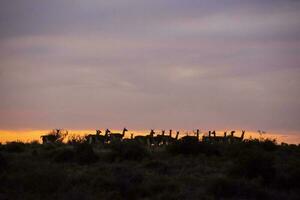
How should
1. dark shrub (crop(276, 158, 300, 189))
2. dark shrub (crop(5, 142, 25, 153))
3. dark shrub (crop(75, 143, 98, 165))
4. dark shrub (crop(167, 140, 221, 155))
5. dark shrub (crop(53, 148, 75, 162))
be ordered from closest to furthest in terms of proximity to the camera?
dark shrub (crop(276, 158, 300, 189)), dark shrub (crop(75, 143, 98, 165)), dark shrub (crop(53, 148, 75, 162)), dark shrub (crop(167, 140, 221, 155)), dark shrub (crop(5, 142, 25, 153))

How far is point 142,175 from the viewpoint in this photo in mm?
29266

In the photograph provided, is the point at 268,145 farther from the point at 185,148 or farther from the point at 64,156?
the point at 64,156

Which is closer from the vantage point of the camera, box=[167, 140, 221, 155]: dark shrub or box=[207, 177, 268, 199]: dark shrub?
box=[207, 177, 268, 199]: dark shrub

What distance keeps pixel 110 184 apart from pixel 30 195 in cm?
402

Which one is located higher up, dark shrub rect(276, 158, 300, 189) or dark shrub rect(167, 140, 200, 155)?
dark shrub rect(167, 140, 200, 155)

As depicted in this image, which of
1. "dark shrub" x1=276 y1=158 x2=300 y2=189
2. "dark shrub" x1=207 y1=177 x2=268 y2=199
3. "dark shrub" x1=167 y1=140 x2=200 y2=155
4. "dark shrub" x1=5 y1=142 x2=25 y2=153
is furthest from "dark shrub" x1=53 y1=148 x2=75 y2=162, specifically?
"dark shrub" x1=276 y1=158 x2=300 y2=189

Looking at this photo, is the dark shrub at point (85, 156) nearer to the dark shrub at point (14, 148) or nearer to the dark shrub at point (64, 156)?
the dark shrub at point (64, 156)

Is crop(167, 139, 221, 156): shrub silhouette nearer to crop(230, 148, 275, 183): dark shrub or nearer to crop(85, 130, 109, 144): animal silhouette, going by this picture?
crop(230, 148, 275, 183): dark shrub

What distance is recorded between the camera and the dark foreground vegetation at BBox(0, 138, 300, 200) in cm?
2589

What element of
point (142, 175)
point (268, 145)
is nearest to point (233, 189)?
point (142, 175)

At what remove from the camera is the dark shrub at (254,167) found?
30156 millimetres

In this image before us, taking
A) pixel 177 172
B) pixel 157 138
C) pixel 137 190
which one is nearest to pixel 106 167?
pixel 177 172

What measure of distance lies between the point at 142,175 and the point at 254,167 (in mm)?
5871

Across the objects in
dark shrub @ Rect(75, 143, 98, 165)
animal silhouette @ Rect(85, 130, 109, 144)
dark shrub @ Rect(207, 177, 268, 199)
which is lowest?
dark shrub @ Rect(207, 177, 268, 199)
